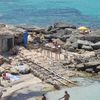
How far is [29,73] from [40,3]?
189 ft

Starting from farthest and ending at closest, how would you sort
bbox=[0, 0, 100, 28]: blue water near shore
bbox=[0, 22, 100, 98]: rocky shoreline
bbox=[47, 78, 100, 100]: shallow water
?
1. bbox=[0, 0, 100, 28]: blue water near shore
2. bbox=[0, 22, 100, 98]: rocky shoreline
3. bbox=[47, 78, 100, 100]: shallow water

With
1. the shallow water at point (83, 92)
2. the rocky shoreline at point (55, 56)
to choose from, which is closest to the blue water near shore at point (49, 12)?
the rocky shoreline at point (55, 56)

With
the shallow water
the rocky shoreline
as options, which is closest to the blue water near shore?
the rocky shoreline

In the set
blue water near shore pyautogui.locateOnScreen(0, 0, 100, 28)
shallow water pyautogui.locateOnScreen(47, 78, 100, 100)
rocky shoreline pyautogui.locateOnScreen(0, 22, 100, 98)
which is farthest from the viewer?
blue water near shore pyautogui.locateOnScreen(0, 0, 100, 28)

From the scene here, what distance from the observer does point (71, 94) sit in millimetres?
32312

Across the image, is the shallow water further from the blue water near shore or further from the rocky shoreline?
the blue water near shore

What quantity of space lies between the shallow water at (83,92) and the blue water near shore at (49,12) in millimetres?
33308

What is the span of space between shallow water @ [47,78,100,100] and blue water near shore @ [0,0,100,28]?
33.3 m

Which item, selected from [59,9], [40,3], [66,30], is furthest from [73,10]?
[66,30]

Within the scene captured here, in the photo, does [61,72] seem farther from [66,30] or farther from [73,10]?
[73,10]

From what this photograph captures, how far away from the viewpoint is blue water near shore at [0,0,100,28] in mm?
70938

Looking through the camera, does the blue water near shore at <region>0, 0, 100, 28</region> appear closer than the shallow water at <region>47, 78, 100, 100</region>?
No

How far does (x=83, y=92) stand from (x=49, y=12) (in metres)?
47.2

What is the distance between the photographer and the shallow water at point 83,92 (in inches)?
1255
